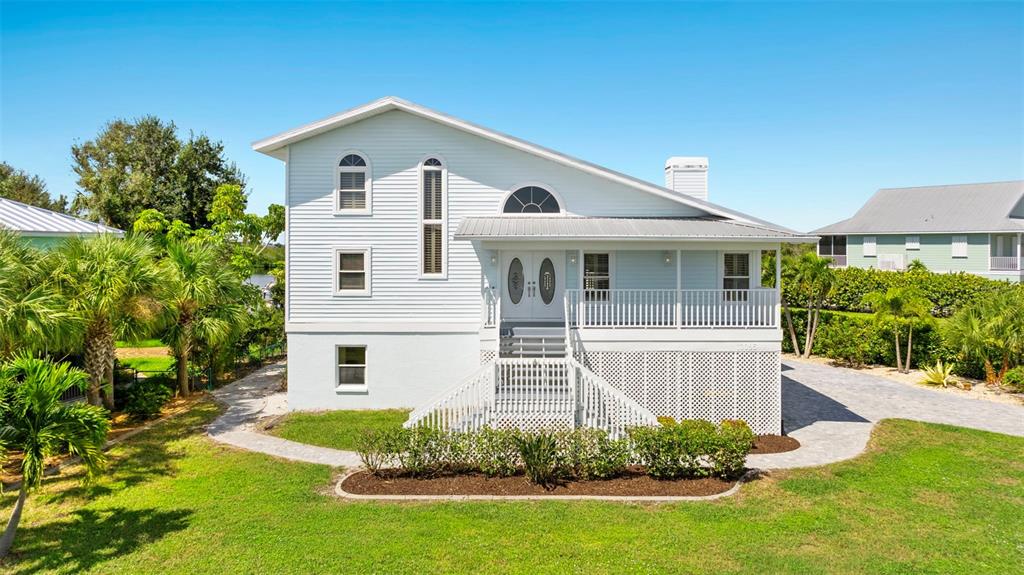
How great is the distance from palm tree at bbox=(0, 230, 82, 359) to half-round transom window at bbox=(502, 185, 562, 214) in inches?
423

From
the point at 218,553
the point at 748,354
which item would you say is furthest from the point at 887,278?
the point at 218,553

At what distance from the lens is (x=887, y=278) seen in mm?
26516

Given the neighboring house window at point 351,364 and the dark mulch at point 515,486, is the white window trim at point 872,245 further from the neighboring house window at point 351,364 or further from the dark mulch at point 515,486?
the neighboring house window at point 351,364

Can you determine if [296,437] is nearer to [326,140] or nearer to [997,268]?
[326,140]

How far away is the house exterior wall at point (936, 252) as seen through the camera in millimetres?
33906

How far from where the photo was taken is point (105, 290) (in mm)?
13266

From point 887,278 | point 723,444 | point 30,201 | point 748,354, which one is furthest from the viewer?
point 30,201

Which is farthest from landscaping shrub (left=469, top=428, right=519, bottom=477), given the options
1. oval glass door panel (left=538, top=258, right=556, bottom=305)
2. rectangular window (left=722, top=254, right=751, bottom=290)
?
rectangular window (left=722, top=254, right=751, bottom=290)

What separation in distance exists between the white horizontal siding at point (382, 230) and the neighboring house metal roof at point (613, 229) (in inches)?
62.3

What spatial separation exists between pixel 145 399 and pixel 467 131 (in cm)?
1151

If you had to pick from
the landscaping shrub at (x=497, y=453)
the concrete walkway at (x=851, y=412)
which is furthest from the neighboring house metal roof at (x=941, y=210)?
the landscaping shrub at (x=497, y=453)

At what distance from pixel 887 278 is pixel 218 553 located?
28482mm

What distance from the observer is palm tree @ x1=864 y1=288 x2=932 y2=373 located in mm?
20906

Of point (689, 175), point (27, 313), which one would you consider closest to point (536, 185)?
point (689, 175)
